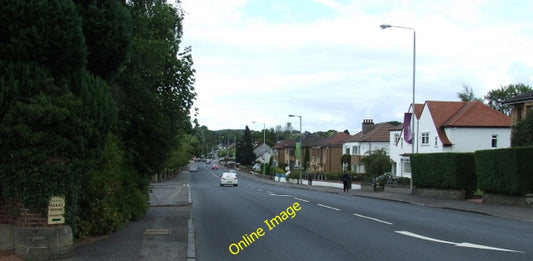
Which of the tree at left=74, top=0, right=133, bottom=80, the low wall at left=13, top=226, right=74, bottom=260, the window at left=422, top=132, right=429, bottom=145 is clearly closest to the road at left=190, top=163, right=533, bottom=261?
the low wall at left=13, top=226, right=74, bottom=260

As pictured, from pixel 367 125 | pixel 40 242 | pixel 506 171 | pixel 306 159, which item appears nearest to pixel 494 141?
pixel 367 125

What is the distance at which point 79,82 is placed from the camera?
31.4 ft

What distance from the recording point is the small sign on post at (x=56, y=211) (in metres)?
9.16

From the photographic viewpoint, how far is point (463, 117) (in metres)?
49.5

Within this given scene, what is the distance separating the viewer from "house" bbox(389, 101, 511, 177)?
48.6 meters

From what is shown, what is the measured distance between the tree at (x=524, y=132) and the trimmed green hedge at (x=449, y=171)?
232 inches

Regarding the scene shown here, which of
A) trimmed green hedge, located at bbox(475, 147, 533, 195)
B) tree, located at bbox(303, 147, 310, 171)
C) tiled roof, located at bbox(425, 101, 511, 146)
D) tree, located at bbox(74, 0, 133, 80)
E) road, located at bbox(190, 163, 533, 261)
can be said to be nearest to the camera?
tree, located at bbox(74, 0, 133, 80)

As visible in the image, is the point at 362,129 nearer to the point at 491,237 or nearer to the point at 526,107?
the point at 526,107

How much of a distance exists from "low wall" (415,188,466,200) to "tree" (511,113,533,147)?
6422 millimetres

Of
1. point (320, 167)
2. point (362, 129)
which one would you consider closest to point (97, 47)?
point (362, 129)

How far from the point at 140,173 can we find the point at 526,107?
2635 centimetres

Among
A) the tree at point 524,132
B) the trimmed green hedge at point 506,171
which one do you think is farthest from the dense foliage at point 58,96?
the tree at point 524,132

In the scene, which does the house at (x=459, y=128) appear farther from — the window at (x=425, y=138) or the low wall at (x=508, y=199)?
the low wall at (x=508, y=199)

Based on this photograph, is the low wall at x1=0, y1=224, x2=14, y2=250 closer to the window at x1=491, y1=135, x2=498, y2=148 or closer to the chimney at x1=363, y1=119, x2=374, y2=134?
the window at x1=491, y1=135, x2=498, y2=148
